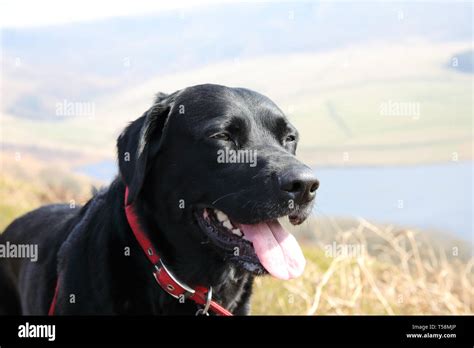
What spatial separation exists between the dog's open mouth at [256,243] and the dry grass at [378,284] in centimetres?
211

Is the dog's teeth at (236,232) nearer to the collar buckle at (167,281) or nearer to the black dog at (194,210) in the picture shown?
the black dog at (194,210)

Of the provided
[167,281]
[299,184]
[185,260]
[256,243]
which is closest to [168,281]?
[167,281]

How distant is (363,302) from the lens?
6.29 metres

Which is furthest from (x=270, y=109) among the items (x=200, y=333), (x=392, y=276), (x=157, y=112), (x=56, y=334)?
(x=392, y=276)

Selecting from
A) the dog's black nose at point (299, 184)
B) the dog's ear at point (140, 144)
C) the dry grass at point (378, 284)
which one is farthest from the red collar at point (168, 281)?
the dry grass at point (378, 284)

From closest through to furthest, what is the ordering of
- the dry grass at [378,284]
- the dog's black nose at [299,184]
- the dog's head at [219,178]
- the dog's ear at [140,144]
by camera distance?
1. the dog's black nose at [299,184]
2. the dog's head at [219,178]
3. the dog's ear at [140,144]
4. the dry grass at [378,284]

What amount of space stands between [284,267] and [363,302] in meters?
2.84

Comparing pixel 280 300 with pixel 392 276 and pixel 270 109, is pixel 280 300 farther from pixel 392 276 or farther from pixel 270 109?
pixel 270 109

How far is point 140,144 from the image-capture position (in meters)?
3.77

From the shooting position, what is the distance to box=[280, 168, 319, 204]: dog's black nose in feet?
11.4

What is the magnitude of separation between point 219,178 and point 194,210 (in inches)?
9.2

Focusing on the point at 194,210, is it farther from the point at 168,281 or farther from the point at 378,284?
the point at 378,284

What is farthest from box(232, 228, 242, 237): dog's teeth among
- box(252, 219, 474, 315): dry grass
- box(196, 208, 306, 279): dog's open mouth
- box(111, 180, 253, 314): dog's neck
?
box(252, 219, 474, 315): dry grass

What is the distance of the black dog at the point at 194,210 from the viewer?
3639 millimetres
